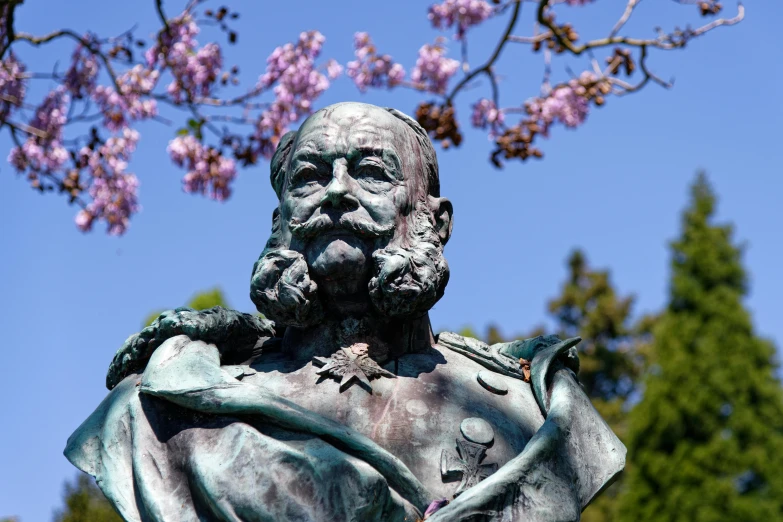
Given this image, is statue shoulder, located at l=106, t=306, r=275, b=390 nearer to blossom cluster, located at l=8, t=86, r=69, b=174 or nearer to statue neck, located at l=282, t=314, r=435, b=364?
statue neck, located at l=282, t=314, r=435, b=364

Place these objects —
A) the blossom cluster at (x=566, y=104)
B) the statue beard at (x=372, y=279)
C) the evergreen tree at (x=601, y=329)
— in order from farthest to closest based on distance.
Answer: the evergreen tree at (x=601, y=329), the blossom cluster at (x=566, y=104), the statue beard at (x=372, y=279)

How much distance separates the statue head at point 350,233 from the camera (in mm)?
4387

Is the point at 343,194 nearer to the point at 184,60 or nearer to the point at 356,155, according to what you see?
the point at 356,155

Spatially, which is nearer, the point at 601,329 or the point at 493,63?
the point at 493,63

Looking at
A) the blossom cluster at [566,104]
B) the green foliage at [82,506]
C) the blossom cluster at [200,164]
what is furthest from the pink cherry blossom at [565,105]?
the green foliage at [82,506]

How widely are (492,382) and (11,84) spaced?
6277 millimetres

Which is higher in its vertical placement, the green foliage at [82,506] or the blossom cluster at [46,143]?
the blossom cluster at [46,143]

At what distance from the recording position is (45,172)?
1002cm

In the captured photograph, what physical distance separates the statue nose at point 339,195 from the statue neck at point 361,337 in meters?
0.37

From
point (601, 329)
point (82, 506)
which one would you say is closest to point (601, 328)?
point (601, 329)

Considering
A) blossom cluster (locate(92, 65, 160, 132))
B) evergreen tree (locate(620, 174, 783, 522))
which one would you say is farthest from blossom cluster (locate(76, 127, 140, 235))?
evergreen tree (locate(620, 174, 783, 522))

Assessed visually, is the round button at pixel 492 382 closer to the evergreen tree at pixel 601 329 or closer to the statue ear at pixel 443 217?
the statue ear at pixel 443 217

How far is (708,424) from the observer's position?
22844 millimetres

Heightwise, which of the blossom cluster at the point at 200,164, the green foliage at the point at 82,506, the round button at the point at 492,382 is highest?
the blossom cluster at the point at 200,164
